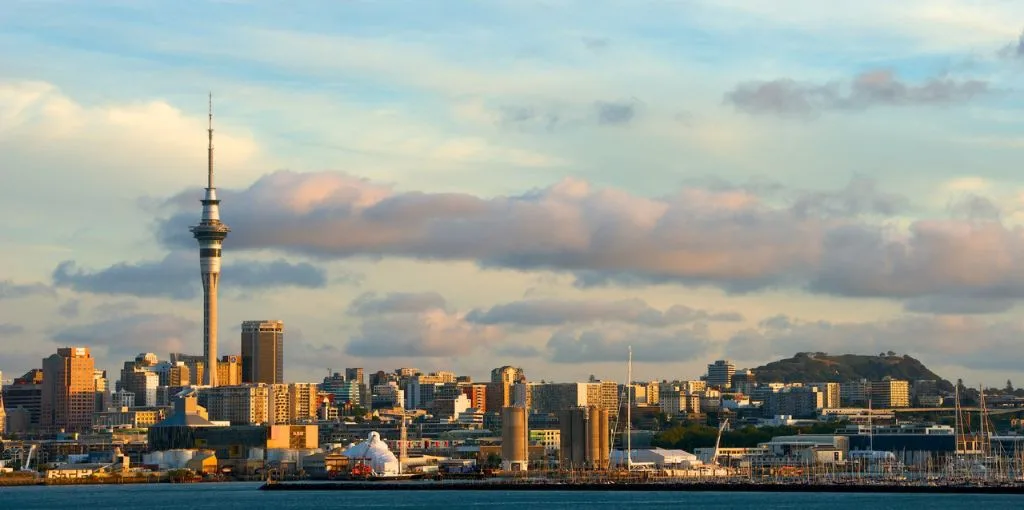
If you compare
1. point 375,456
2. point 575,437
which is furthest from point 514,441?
point 375,456

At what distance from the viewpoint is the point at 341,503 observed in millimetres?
137875

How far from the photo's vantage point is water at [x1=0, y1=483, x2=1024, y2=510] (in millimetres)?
126000

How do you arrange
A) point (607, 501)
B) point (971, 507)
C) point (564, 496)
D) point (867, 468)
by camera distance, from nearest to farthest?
point (971, 507), point (607, 501), point (564, 496), point (867, 468)

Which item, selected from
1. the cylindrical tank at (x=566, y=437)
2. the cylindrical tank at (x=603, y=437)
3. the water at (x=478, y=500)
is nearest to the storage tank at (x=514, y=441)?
the cylindrical tank at (x=566, y=437)

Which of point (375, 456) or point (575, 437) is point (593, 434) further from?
point (375, 456)

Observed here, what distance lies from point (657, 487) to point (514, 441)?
135 ft

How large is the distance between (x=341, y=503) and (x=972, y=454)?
3243 inches

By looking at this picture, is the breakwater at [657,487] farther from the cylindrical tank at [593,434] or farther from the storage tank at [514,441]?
the cylindrical tank at [593,434]

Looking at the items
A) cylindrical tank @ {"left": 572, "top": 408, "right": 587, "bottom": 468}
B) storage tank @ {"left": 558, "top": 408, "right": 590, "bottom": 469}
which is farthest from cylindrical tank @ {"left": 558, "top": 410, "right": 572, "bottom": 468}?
cylindrical tank @ {"left": 572, "top": 408, "right": 587, "bottom": 468}

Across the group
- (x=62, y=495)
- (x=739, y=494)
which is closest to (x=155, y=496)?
(x=62, y=495)

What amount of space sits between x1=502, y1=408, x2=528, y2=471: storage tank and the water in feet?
95.9

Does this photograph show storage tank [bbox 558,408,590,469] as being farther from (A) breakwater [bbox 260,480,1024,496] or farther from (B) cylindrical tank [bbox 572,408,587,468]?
(A) breakwater [bbox 260,480,1024,496]

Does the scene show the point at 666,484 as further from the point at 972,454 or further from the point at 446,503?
the point at 972,454

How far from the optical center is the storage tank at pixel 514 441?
7466 inches
